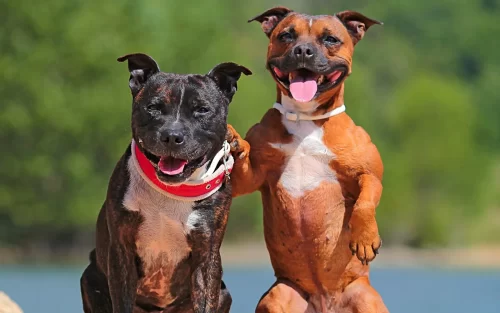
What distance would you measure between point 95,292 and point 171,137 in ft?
4.28

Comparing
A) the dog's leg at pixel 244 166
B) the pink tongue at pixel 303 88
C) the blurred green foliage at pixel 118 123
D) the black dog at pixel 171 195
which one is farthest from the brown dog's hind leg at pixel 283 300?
the blurred green foliage at pixel 118 123

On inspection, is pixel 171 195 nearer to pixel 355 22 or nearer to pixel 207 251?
pixel 207 251

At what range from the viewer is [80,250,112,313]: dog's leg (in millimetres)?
5875

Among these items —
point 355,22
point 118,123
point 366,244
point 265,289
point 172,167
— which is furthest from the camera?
point 118,123

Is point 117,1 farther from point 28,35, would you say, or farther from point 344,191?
point 344,191

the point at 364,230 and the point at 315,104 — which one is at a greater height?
the point at 315,104

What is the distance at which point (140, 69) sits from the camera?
222 inches

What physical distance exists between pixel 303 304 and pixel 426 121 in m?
33.6

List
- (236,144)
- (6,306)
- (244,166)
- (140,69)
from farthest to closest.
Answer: (6,306) < (244,166) < (236,144) < (140,69)

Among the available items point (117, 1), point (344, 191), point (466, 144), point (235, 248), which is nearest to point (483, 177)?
point (466, 144)

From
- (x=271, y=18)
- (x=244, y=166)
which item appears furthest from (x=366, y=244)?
(x=271, y=18)

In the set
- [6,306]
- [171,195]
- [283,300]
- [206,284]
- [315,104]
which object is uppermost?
[315,104]

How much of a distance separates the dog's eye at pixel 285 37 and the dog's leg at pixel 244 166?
0.58 meters

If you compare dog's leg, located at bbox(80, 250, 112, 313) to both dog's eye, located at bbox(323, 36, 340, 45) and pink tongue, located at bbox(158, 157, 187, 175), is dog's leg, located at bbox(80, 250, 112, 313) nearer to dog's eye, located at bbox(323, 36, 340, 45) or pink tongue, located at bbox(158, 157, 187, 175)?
pink tongue, located at bbox(158, 157, 187, 175)
